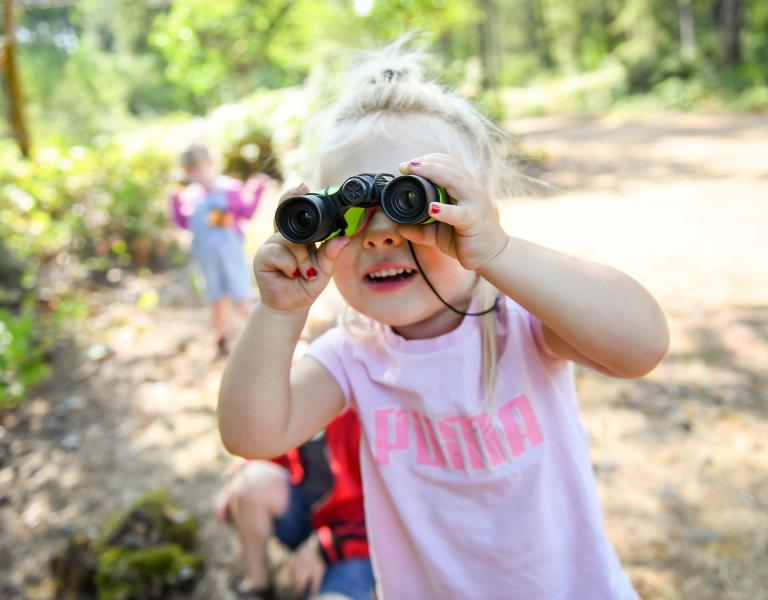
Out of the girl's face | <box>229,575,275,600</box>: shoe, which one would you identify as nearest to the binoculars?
the girl's face

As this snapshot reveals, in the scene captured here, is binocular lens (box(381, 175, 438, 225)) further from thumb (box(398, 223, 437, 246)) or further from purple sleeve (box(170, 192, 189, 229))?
purple sleeve (box(170, 192, 189, 229))

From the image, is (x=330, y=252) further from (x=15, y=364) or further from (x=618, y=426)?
(x=15, y=364)

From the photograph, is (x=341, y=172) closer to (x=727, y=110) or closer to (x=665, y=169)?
(x=665, y=169)

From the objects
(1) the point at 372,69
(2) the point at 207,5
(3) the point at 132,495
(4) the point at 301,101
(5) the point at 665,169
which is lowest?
(3) the point at 132,495

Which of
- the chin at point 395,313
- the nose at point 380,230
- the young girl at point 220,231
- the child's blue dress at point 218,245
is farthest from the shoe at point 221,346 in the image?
the nose at point 380,230

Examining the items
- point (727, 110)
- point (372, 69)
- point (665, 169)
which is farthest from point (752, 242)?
point (727, 110)

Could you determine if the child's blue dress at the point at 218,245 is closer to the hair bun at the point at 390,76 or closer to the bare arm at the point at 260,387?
the hair bun at the point at 390,76

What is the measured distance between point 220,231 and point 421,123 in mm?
3544

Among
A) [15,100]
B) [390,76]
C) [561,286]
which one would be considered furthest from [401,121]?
[15,100]

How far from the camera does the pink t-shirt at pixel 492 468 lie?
1.28 m

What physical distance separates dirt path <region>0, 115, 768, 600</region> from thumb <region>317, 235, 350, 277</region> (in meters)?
0.74

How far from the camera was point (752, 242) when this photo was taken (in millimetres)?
5359

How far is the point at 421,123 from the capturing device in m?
1.23

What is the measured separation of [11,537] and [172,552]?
0.96 meters
